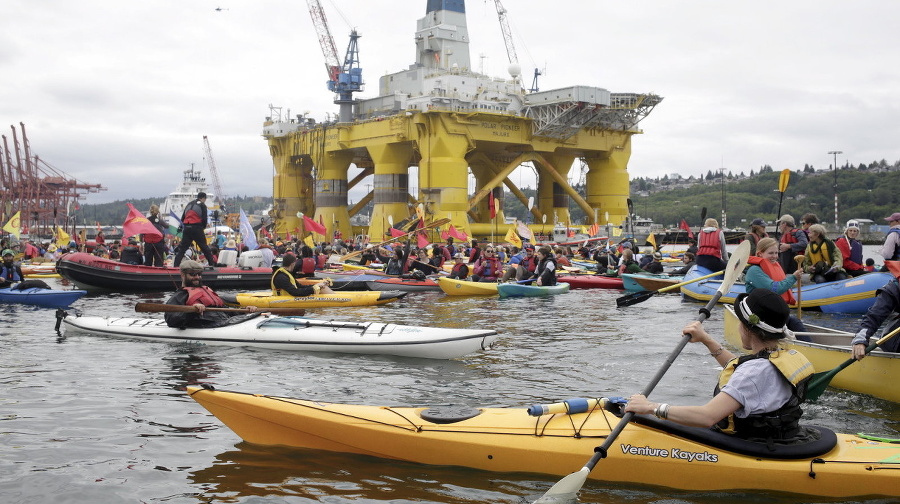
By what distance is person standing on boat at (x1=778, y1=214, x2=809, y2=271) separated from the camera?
15000mm

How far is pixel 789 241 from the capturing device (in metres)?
15.5

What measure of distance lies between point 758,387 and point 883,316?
3.05 m

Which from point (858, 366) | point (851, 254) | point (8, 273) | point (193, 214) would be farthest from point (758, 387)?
point (8, 273)

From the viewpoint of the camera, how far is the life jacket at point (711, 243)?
15953 millimetres

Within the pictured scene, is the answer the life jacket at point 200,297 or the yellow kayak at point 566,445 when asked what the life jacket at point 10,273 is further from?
the yellow kayak at point 566,445

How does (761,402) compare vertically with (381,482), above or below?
above

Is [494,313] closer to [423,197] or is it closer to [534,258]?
[534,258]

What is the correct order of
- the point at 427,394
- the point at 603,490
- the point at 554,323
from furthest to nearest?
1. the point at 554,323
2. the point at 427,394
3. the point at 603,490

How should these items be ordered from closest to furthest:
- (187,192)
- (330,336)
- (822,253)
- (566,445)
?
(566,445)
(330,336)
(822,253)
(187,192)

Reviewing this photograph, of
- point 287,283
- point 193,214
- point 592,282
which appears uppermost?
point 193,214

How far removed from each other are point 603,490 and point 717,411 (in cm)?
125

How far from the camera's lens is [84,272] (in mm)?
21734

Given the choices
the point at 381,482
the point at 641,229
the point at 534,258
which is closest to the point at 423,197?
the point at 534,258

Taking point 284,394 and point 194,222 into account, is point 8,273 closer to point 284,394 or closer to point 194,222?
point 194,222
